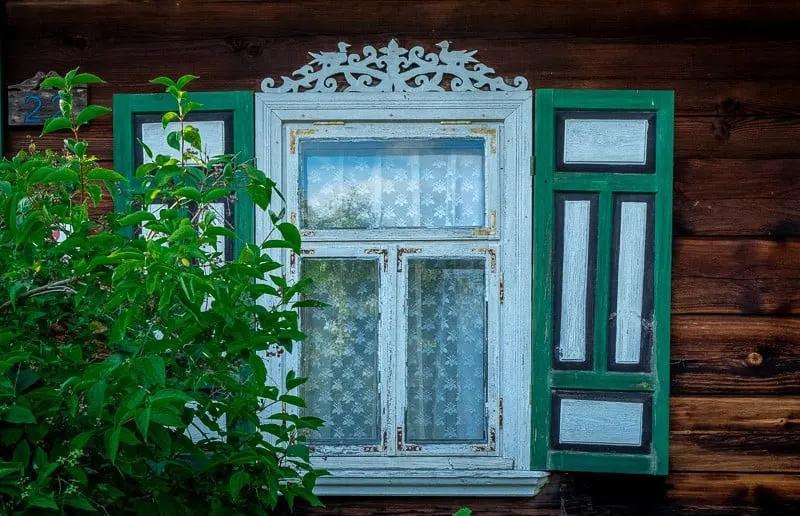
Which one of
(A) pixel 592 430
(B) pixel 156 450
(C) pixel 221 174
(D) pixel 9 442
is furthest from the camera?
(A) pixel 592 430

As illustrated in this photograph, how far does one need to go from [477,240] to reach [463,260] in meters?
0.09

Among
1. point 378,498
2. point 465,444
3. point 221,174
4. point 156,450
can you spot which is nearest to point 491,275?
point 465,444

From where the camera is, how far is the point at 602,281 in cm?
353

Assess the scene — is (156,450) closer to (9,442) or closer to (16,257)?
(9,442)

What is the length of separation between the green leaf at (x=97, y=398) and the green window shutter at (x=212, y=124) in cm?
161

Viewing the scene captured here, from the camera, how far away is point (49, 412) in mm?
2080

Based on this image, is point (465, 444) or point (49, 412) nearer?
point (49, 412)

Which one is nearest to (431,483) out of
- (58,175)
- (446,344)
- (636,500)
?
(446,344)

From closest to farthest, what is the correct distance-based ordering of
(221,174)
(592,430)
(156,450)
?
(156,450)
(221,174)
(592,430)

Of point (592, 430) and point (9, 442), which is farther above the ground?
point (9, 442)

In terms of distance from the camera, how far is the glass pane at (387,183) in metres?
3.63

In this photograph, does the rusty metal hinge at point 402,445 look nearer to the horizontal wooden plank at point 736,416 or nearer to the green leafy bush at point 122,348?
the horizontal wooden plank at point 736,416

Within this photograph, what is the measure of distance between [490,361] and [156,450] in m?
1.57

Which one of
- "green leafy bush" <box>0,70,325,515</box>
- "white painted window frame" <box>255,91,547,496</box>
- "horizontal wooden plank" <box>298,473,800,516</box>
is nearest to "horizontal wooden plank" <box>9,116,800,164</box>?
"white painted window frame" <box>255,91,547,496</box>
